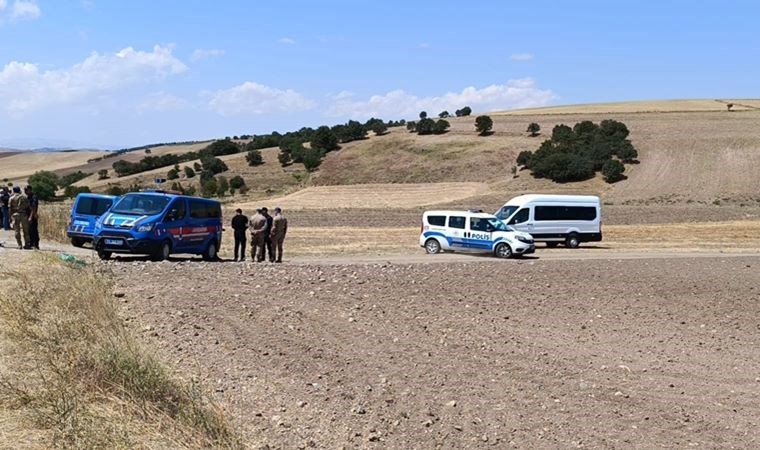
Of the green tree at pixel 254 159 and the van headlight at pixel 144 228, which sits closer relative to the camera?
the van headlight at pixel 144 228

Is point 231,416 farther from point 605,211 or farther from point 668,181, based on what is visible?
point 668,181

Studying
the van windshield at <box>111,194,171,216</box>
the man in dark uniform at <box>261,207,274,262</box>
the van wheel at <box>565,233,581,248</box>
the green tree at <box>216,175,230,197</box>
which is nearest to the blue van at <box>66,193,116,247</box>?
the van windshield at <box>111,194,171,216</box>

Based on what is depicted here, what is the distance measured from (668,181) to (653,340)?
55.0 metres

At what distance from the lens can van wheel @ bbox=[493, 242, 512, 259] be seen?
27234 mm

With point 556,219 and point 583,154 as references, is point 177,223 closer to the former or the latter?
point 556,219

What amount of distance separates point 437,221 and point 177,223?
10566 mm

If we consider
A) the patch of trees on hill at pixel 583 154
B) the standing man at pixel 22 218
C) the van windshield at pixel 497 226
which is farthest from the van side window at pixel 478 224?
the patch of trees on hill at pixel 583 154

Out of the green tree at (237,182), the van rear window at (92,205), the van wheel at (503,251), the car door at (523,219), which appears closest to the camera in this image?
the van rear window at (92,205)

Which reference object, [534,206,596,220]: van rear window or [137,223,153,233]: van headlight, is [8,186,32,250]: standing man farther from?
[534,206,596,220]: van rear window

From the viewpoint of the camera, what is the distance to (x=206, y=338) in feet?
36.2

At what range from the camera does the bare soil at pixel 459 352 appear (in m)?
8.22

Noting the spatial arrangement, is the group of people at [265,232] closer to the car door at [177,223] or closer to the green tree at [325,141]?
the car door at [177,223]

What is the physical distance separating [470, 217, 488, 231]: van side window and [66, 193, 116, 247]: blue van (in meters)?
12.2

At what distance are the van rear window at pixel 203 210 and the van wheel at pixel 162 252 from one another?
1.46 metres
